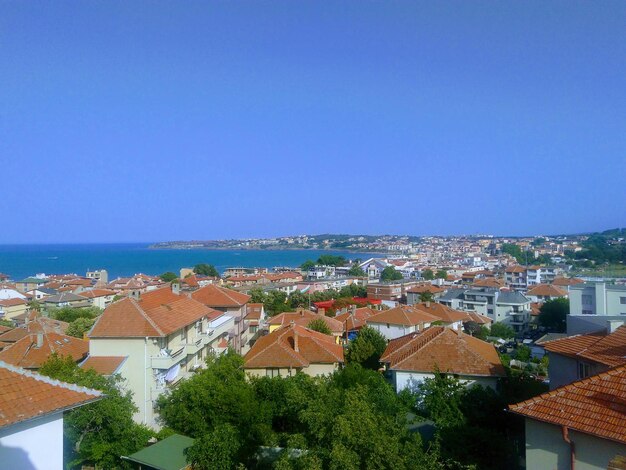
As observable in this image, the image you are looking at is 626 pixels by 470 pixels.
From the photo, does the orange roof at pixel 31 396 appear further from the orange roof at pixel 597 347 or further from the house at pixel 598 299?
the house at pixel 598 299

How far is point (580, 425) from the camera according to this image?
7.61 m

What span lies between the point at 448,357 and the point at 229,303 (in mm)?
14650

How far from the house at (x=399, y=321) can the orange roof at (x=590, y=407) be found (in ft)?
94.7

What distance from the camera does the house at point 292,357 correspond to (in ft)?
69.5

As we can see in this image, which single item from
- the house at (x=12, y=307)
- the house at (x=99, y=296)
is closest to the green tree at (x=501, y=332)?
the house at (x=99, y=296)

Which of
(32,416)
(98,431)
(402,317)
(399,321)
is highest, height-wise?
(32,416)

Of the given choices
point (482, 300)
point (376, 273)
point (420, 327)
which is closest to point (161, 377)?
point (420, 327)

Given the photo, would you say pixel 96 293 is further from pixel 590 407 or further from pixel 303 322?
pixel 590 407

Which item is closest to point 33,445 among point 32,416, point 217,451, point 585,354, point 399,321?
point 32,416

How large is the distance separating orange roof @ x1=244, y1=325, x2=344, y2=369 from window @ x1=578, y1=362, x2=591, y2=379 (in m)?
11.0

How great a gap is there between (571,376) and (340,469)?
30.4 ft

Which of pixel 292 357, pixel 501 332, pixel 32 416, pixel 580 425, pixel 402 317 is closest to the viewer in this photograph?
pixel 32 416

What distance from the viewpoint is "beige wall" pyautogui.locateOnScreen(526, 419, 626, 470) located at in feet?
24.3

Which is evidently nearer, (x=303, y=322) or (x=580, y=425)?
(x=580, y=425)
